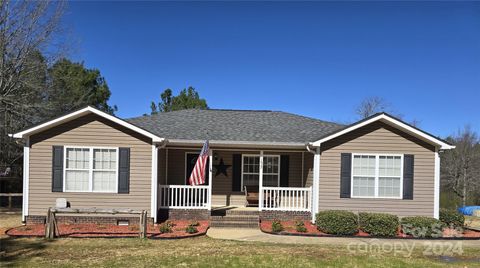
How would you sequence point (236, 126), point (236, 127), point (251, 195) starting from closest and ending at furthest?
point (251, 195)
point (236, 127)
point (236, 126)

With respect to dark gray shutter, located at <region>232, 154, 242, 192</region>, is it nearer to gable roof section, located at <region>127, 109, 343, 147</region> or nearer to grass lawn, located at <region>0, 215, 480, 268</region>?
gable roof section, located at <region>127, 109, 343, 147</region>

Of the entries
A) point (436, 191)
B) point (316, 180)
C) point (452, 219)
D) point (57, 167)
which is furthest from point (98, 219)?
point (452, 219)

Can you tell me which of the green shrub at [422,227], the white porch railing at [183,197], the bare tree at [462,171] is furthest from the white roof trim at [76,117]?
the bare tree at [462,171]

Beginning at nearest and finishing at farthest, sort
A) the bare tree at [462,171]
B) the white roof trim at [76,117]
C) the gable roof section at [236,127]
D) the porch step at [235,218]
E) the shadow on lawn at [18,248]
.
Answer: the shadow on lawn at [18,248], the white roof trim at [76,117], the porch step at [235,218], the gable roof section at [236,127], the bare tree at [462,171]

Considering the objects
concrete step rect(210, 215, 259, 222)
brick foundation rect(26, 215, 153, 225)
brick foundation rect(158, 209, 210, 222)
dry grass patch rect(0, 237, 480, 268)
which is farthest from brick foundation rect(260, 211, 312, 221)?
brick foundation rect(26, 215, 153, 225)

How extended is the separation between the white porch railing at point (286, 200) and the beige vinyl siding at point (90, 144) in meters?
4.31

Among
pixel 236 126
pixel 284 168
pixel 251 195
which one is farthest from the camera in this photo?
pixel 236 126

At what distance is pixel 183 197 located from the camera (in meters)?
13.6

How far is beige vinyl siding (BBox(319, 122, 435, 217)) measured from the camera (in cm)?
1297

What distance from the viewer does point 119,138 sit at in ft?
40.8

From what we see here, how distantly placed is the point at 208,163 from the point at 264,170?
2.36 metres

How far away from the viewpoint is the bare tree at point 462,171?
3368cm

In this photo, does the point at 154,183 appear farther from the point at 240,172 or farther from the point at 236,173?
the point at 240,172

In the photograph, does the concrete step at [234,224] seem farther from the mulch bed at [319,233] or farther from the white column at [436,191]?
the white column at [436,191]
